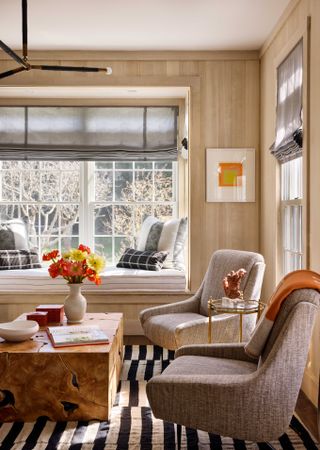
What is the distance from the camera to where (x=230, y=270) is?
4.45 metres

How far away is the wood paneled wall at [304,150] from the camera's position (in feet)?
11.8

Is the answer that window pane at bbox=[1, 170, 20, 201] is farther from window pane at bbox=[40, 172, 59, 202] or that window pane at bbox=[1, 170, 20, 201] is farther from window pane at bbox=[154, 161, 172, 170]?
window pane at bbox=[154, 161, 172, 170]

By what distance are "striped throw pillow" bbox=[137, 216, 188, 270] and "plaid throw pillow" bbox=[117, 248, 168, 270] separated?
0.32ft

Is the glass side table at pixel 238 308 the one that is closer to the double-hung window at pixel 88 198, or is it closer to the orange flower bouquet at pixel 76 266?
the orange flower bouquet at pixel 76 266

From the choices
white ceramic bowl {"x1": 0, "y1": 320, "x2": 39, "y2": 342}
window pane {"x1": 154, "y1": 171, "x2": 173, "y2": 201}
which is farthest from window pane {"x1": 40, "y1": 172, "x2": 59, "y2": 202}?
white ceramic bowl {"x1": 0, "y1": 320, "x2": 39, "y2": 342}

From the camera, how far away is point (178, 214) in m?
6.36

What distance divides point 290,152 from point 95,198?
9.20 ft

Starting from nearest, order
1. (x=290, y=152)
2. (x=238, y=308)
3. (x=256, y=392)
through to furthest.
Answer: (x=256, y=392) → (x=238, y=308) → (x=290, y=152)

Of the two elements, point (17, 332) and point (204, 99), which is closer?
point (17, 332)

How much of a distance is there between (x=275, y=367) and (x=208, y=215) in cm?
320

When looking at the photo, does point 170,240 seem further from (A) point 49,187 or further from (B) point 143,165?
(A) point 49,187

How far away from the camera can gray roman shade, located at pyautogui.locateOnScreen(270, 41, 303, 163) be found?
393 centimetres

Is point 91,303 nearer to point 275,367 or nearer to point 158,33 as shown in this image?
point 158,33

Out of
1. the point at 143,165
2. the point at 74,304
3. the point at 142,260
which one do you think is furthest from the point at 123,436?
the point at 143,165
